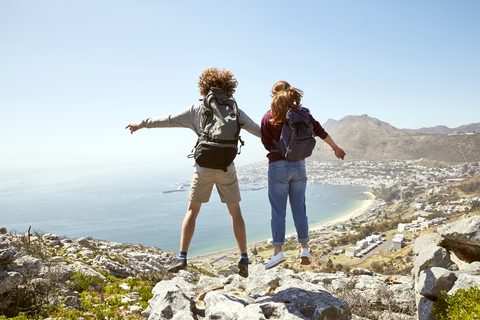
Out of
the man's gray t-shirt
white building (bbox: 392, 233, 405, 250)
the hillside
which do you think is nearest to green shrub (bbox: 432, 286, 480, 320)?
the man's gray t-shirt

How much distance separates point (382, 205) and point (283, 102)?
8671 cm

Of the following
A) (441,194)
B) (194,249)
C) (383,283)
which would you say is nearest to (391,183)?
(441,194)

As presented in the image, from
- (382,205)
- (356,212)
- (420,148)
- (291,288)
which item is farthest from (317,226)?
(420,148)

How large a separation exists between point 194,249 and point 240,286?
46310 millimetres

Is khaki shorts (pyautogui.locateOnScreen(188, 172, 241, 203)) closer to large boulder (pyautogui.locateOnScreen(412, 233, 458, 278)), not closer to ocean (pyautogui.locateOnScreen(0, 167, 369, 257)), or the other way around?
large boulder (pyautogui.locateOnScreen(412, 233, 458, 278))

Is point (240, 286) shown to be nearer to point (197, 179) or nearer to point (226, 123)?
point (197, 179)

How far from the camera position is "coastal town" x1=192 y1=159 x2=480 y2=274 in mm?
36344

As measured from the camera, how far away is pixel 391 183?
11150cm

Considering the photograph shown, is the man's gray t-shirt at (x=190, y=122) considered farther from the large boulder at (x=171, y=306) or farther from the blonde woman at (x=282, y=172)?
the large boulder at (x=171, y=306)

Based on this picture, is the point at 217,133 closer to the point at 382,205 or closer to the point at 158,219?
the point at 158,219

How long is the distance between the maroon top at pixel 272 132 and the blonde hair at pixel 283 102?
0.24 ft

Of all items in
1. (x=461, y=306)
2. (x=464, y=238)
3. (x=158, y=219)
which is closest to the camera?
(x=461, y=306)

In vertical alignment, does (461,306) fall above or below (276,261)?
below

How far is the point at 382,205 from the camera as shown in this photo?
253 feet
